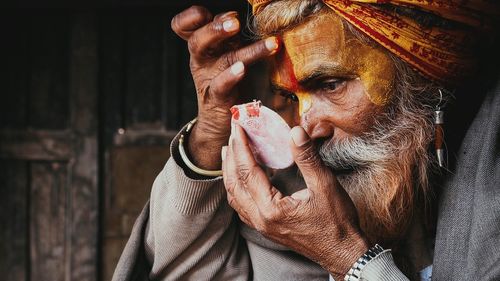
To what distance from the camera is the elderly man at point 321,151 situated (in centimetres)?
177

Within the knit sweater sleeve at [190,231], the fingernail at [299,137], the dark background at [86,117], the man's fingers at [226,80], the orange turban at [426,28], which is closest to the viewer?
the fingernail at [299,137]

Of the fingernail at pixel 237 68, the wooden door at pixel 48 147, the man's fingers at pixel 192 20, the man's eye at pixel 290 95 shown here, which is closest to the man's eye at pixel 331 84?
the man's eye at pixel 290 95

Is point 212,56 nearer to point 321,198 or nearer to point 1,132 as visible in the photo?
point 321,198

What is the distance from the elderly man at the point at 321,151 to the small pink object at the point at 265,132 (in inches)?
2.0

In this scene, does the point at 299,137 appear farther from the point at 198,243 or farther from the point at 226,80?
the point at 198,243

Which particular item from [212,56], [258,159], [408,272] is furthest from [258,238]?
[212,56]

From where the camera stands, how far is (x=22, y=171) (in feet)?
13.2

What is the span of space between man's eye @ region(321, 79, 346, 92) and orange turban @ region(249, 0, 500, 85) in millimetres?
169

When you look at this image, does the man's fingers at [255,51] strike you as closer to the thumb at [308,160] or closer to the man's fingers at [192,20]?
the man's fingers at [192,20]

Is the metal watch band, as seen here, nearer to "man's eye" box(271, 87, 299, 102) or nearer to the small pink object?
the small pink object

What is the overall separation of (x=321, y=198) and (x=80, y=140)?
2.48m

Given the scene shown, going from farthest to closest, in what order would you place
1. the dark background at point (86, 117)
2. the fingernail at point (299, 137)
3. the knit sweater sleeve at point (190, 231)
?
1. the dark background at point (86, 117)
2. the knit sweater sleeve at point (190, 231)
3. the fingernail at point (299, 137)

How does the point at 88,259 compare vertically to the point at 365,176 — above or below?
below

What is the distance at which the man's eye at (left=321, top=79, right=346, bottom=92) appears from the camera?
1930mm
